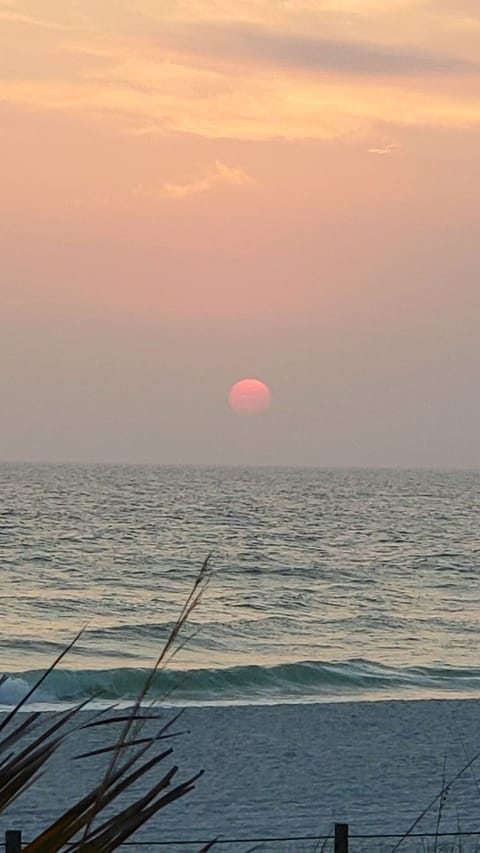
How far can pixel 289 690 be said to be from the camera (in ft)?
86.5

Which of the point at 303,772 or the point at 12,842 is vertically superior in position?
the point at 12,842

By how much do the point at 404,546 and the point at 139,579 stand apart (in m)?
20.6

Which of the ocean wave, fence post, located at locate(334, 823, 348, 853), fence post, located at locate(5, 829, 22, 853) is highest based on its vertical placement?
fence post, located at locate(5, 829, 22, 853)

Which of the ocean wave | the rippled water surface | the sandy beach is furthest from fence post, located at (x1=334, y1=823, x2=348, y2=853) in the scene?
the ocean wave

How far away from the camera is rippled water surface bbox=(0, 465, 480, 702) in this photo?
2850 cm

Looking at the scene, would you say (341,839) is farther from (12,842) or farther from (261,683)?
(261,683)

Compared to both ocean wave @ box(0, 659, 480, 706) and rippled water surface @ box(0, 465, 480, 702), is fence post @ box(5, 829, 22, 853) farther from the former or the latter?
ocean wave @ box(0, 659, 480, 706)

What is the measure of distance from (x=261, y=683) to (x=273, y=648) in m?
6.51

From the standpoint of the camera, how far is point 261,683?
88.0ft

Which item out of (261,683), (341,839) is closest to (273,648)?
(261,683)

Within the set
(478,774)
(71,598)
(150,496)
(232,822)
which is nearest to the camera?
(232,822)

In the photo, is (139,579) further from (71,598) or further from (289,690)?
(289,690)

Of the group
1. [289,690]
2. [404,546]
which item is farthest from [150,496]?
[289,690]

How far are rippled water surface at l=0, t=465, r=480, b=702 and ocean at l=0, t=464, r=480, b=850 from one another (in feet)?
0.37
